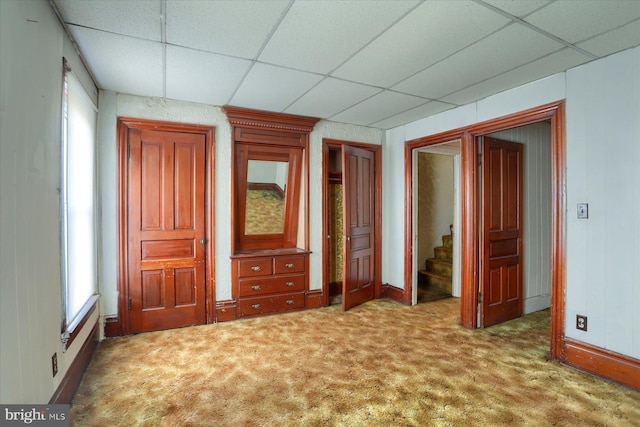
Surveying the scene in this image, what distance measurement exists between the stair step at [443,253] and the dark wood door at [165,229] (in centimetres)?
395

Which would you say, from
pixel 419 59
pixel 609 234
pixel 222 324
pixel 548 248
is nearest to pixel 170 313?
pixel 222 324

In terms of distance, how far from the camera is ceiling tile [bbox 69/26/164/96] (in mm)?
2167

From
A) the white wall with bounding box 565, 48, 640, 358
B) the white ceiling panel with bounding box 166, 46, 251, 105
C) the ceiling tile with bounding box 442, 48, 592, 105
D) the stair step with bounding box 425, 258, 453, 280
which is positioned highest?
the white ceiling panel with bounding box 166, 46, 251, 105

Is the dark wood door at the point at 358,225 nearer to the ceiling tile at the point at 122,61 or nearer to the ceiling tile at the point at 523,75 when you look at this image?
the ceiling tile at the point at 523,75

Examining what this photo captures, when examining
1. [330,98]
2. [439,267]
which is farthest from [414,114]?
[439,267]

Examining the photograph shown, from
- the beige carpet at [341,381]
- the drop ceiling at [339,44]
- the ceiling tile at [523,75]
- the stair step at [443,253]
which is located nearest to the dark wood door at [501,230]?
the beige carpet at [341,381]

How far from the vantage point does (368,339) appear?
3.13 metres

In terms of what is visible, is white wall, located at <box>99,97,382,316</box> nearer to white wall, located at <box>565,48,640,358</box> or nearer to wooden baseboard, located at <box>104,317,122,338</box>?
wooden baseboard, located at <box>104,317,122,338</box>

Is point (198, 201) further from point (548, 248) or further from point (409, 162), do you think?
point (548, 248)

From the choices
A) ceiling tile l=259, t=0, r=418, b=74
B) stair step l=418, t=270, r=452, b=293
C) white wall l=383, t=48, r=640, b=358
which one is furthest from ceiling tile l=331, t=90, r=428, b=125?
stair step l=418, t=270, r=452, b=293

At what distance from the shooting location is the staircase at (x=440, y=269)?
508cm

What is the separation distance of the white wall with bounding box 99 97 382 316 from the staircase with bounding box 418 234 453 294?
216 cm

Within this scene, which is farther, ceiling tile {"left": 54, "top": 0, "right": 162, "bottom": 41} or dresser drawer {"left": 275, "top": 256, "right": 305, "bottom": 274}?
dresser drawer {"left": 275, "top": 256, "right": 305, "bottom": 274}

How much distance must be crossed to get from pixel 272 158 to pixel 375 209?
1.63 meters
